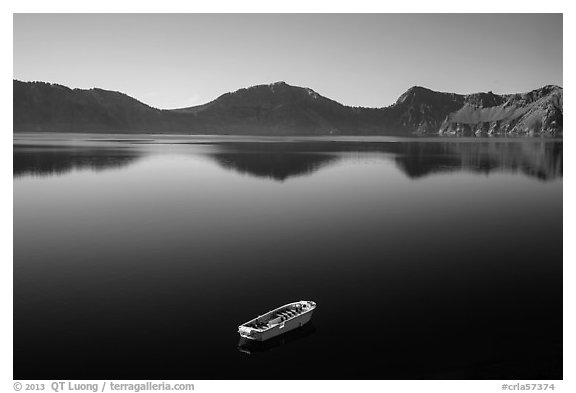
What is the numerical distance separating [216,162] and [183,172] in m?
29.6

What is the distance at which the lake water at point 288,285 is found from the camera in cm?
3102

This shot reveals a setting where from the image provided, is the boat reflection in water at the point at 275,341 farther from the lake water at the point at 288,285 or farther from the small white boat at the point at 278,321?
the small white boat at the point at 278,321

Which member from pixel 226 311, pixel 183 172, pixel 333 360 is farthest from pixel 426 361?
pixel 183 172

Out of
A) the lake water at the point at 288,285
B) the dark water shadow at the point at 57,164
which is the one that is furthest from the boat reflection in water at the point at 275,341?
the dark water shadow at the point at 57,164

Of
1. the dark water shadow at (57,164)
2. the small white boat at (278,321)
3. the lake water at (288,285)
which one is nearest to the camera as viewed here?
the lake water at (288,285)

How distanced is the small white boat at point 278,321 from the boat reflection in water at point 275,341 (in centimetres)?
34

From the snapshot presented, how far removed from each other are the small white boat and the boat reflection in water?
0.34m

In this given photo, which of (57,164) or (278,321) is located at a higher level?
(57,164)

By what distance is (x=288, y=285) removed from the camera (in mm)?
42719

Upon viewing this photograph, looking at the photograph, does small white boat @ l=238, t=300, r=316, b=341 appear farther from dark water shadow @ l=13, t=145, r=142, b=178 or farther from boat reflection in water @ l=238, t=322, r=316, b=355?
dark water shadow @ l=13, t=145, r=142, b=178

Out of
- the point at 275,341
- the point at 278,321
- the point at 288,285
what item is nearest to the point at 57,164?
the point at 288,285

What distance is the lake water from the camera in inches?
1221

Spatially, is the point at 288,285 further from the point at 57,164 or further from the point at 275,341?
the point at 57,164

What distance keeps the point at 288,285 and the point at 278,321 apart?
353 inches
